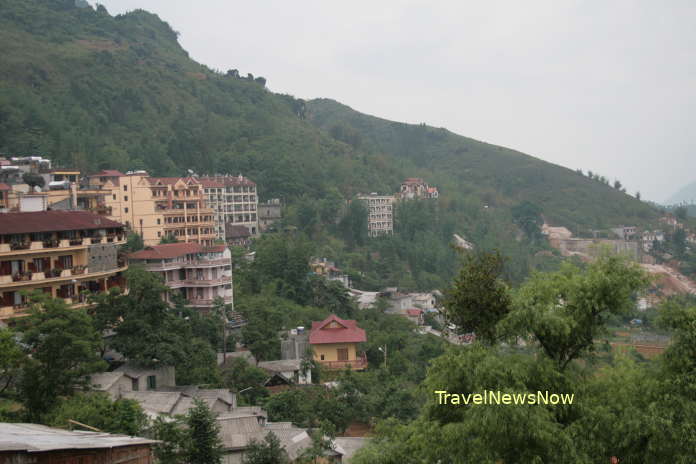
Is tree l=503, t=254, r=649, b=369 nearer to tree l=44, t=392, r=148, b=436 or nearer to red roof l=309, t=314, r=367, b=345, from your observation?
tree l=44, t=392, r=148, b=436

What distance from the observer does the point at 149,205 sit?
34094 mm

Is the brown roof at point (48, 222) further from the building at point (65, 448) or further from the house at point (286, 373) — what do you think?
the building at point (65, 448)

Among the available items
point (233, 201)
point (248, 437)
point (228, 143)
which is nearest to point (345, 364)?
point (248, 437)

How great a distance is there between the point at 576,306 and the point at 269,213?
46111 millimetres

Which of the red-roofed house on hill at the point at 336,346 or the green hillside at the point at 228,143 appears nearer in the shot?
the red-roofed house on hill at the point at 336,346

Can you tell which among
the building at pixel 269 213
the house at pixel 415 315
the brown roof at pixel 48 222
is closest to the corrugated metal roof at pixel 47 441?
the brown roof at pixel 48 222

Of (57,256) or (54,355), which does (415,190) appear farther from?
(54,355)

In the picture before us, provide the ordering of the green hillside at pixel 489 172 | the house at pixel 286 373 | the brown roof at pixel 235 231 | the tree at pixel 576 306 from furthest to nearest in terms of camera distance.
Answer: the green hillside at pixel 489 172 → the brown roof at pixel 235 231 → the house at pixel 286 373 → the tree at pixel 576 306

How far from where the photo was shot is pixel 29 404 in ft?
42.6

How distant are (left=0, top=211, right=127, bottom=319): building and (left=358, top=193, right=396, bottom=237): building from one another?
129ft

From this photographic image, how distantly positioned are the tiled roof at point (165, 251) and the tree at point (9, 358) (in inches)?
541

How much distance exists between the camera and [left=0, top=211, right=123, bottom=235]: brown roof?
59.9 feet

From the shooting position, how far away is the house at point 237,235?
4538 centimetres

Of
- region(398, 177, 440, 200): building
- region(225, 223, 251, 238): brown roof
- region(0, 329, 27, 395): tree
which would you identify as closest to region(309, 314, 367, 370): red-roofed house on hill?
region(0, 329, 27, 395): tree
